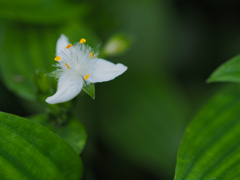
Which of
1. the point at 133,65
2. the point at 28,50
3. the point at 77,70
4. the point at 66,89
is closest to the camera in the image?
the point at 66,89

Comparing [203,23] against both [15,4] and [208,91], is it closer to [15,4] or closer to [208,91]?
[208,91]

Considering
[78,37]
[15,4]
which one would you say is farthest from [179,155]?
[15,4]

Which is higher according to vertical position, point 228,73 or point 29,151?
point 228,73

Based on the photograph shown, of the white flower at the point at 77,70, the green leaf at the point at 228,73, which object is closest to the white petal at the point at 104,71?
the white flower at the point at 77,70

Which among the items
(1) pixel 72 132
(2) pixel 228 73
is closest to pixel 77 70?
(1) pixel 72 132

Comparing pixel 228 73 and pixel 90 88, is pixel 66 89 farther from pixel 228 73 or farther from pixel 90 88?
pixel 228 73

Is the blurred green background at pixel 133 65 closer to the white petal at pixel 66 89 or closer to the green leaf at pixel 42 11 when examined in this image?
the green leaf at pixel 42 11

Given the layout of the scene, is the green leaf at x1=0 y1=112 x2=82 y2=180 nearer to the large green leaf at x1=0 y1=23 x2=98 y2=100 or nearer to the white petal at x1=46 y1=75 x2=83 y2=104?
the white petal at x1=46 y1=75 x2=83 y2=104
